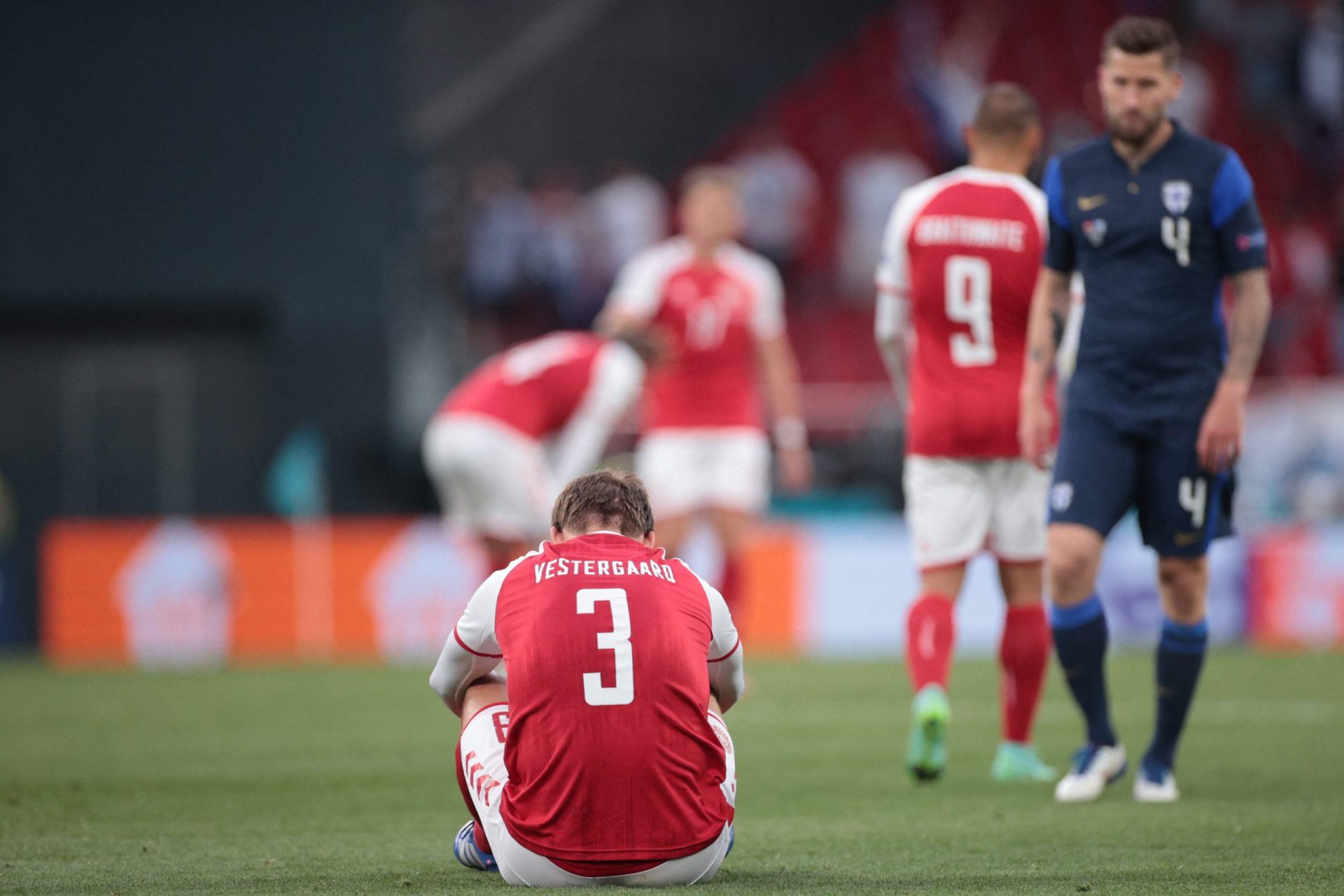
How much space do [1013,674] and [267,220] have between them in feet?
43.6

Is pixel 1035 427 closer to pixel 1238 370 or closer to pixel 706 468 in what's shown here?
pixel 1238 370

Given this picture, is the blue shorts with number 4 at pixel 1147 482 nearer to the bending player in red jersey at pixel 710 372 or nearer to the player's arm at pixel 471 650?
the player's arm at pixel 471 650

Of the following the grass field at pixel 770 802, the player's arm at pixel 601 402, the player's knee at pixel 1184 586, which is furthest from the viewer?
the player's arm at pixel 601 402

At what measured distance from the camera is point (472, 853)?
4680 mm

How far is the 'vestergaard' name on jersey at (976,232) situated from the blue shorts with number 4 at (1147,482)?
3.28 feet

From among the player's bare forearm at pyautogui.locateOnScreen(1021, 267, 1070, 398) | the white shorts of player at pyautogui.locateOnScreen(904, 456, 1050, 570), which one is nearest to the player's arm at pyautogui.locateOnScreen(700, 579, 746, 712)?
the player's bare forearm at pyautogui.locateOnScreen(1021, 267, 1070, 398)

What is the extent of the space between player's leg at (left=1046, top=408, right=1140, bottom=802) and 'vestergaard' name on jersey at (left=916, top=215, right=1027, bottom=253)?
0.96 m

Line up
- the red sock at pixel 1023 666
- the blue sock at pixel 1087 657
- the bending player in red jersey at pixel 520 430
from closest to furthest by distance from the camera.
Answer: the blue sock at pixel 1087 657
the red sock at pixel 1023 666
the bending player in red jersey at pixel 520 430

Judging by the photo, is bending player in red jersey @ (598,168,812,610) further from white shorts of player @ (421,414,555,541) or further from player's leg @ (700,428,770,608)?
white shorts of player @ (421,414,555,541)

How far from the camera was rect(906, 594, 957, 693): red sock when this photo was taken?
255 inches

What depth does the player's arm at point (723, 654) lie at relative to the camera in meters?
4.32

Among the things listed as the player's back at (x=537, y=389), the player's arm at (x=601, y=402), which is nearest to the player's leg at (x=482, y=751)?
the player's arm at (x=601, y=402)

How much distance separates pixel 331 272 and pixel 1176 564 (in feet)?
45.1

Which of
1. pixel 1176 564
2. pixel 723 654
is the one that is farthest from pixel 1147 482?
pixel 723 654
